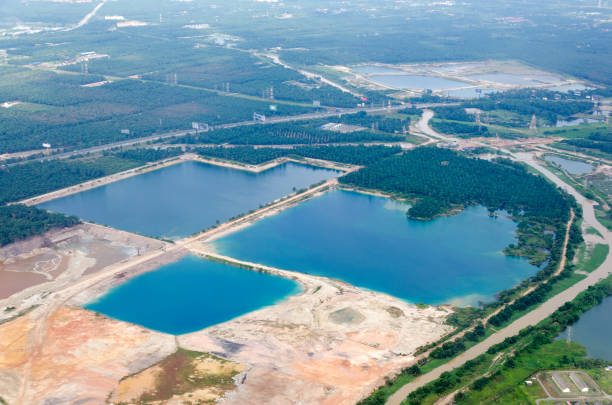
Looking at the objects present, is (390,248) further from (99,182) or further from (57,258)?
(99,182)

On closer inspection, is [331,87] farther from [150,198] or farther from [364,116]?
[150,198]

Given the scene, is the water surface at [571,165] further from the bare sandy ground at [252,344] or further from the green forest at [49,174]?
the green forest at [49,174]

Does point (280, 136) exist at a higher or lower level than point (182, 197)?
higher

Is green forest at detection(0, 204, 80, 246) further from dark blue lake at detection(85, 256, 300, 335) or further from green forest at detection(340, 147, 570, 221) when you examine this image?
green forest at detection(340, 147, 570, 221)

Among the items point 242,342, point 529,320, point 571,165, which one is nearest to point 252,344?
point 242,342

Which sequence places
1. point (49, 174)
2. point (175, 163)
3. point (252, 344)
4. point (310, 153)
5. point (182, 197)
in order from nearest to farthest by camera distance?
point (252, 344) → point (182, 197) → point (49, 174) → point (175, 163) → point (310, 153)

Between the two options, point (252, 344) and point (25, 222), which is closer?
point (252, 344)
